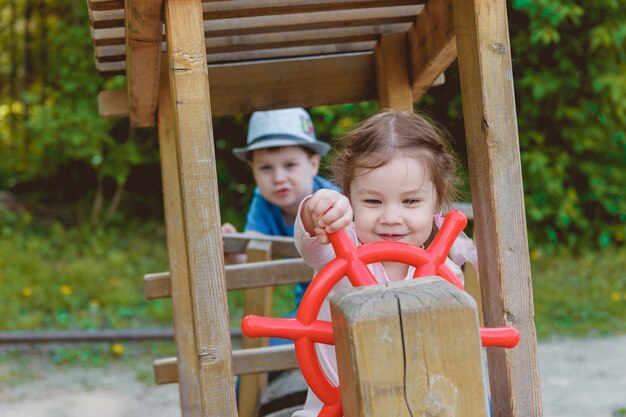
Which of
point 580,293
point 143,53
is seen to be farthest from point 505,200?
point 580,293

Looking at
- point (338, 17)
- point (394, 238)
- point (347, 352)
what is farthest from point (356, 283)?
point (338, 17)

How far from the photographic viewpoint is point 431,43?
2.33m

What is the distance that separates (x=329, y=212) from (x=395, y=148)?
28 cm

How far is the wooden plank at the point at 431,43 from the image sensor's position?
2.13m

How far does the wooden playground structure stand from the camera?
1699 millimetres

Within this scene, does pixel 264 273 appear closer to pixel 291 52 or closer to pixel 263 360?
pixel 263 360

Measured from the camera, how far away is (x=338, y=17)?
7.74ft

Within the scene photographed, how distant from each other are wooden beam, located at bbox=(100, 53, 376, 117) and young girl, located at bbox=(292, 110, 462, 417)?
2.78 ft

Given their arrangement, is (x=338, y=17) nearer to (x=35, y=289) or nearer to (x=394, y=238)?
(x=394, y=238)

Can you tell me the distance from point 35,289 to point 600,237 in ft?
14.5

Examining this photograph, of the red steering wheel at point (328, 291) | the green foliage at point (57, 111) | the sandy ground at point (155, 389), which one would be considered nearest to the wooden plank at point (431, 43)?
the red steering wheel at point (328, 291)

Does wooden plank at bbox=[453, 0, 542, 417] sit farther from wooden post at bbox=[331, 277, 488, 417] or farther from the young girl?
wooden post at bbox=[331, 277, 488, 417]

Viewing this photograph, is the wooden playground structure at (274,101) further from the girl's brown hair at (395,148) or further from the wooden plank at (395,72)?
the girl's brown hair at (395,148)

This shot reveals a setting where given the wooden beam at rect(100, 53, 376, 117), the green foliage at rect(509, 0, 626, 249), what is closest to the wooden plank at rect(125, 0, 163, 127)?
the wooden beam at rect(100, 53, 376, 117)
